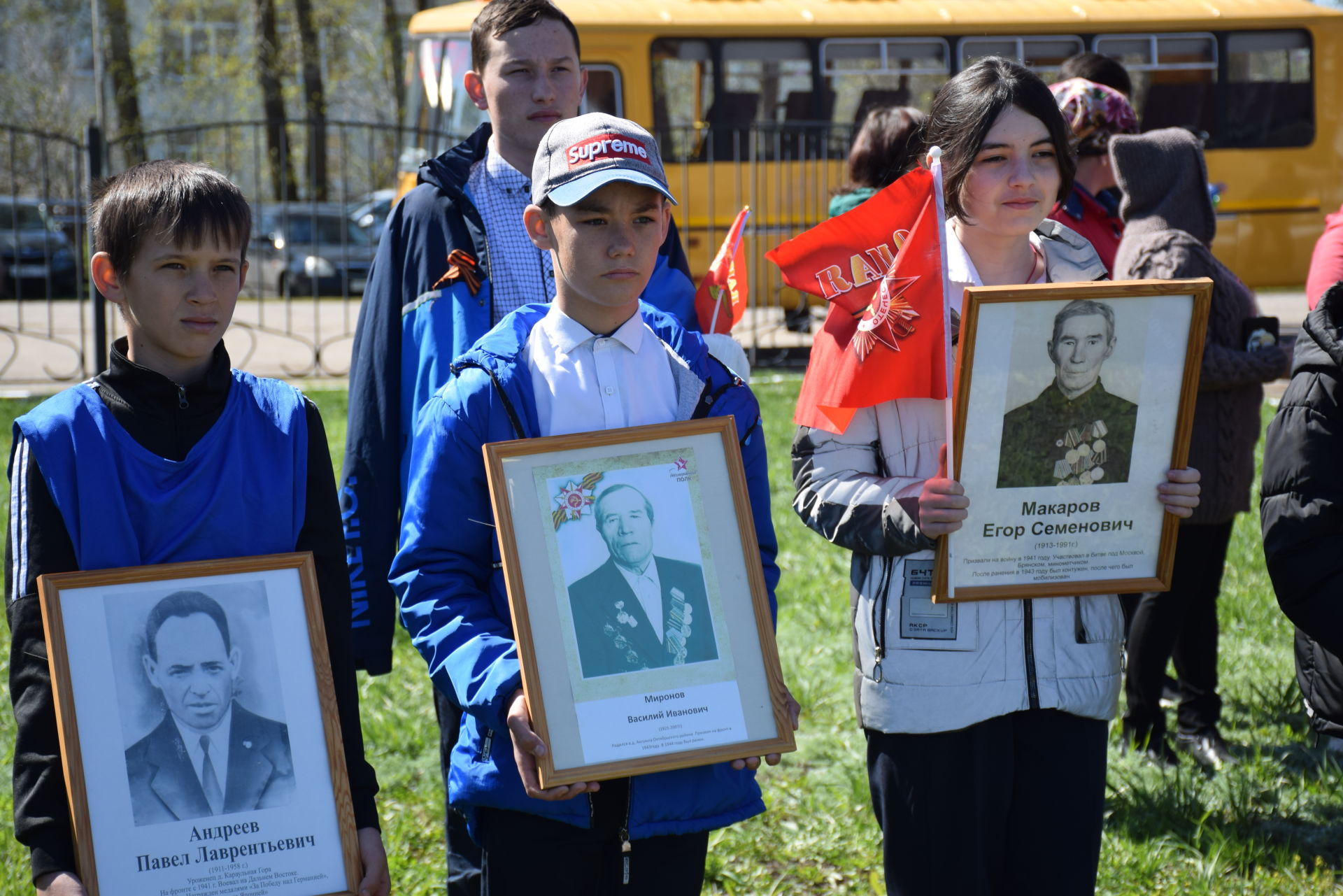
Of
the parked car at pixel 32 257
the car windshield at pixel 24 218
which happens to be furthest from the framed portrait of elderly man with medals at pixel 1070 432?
the car windshield at pixel 24 218

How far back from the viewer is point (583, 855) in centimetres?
237

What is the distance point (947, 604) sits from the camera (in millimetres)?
2574

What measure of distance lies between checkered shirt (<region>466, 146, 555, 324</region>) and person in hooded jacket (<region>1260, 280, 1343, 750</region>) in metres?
1.61

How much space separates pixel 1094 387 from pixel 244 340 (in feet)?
46.3

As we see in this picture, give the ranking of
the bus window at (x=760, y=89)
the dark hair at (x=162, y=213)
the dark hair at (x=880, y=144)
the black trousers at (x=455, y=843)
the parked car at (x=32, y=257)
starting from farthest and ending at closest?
the parked car at (x=32, y=257)
the bus window at (x=760, y=89)
the dark hair at (x=880, y=144)
the black trousers at (x=455, y=843)
the dark hair at (x=162, y=213)

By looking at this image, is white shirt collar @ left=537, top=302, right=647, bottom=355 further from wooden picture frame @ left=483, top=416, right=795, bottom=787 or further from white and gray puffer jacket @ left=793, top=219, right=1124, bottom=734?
white and gray puffer jacket @ left=793, top=219, right=1124, bottom=734

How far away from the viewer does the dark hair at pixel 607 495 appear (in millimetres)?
2180

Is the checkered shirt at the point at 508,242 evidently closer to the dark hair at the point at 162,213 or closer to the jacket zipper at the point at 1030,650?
the dark hair at the point at 162,213

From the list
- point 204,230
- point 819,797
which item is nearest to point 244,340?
point 819,797

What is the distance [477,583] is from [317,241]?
15645 millimetres

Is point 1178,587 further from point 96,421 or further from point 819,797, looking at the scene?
point 96,421

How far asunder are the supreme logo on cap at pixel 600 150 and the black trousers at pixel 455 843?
1237mm

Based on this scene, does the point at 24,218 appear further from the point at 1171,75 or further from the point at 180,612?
the point at 180,612

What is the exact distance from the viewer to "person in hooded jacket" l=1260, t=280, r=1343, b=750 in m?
2.64
